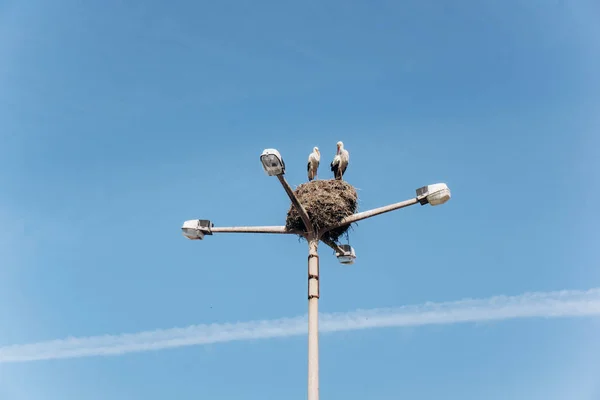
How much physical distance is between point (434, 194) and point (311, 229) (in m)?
1.72

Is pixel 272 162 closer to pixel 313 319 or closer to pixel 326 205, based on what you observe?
pixel 313 319

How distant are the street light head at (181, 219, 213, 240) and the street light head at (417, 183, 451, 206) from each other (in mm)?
3050

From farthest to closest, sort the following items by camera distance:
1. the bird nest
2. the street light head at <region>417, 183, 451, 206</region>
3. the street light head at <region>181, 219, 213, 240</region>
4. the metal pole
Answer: the bird nest → the street light head at <region>181, 219, 213, 240</region> → the street light head at <region>417, 183, 451, 206</region> → the metal pole

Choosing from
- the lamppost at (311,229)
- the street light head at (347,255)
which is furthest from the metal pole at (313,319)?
the street light head at (347,255)

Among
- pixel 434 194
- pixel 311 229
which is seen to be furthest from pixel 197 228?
pixel 434 194

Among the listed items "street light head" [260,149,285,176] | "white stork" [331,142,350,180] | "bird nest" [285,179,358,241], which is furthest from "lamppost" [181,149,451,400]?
"white stork" [331,142,350,180]

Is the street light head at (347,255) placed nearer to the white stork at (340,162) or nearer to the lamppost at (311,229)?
the lamppost at (311,229)

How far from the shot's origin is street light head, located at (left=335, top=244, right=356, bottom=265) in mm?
10758

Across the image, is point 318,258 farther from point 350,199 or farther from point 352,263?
point 350,199

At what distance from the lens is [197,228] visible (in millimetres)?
9930

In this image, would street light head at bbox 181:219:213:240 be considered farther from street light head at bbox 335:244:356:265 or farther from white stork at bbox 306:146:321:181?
white stork at bbox 306:146:321:181

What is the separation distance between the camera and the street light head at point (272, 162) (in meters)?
8.37

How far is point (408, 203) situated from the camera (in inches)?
358

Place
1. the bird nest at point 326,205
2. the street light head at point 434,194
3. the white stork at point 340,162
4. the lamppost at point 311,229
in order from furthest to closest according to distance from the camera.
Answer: the white stork at point 340,162 < the bird nest at point 326,205 < the street light head at point 434,194 < the lamppost at point 311,229
